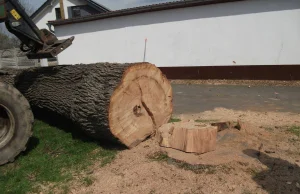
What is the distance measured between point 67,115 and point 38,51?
121cm

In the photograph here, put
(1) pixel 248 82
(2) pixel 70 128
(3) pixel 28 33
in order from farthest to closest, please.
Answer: (1) pixel 248 82
(2) pixel 70 128
(3) pixel 28 33

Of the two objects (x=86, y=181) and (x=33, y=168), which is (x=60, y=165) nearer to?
(x=33, y=168)

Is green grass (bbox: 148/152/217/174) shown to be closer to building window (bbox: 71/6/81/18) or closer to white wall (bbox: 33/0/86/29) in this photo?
building window (bbox: 71/6/81/18)

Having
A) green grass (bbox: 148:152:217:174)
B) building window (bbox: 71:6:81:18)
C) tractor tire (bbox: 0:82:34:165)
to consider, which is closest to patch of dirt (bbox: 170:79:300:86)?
green grass (bbox: 148:152:217:174)

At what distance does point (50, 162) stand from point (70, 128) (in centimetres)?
150

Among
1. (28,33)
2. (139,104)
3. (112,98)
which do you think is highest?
(28,33)

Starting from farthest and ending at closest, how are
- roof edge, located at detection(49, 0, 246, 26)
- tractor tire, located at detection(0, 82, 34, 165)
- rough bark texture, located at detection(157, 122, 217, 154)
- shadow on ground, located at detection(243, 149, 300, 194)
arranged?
roof edge, located at detection(49, 0, 246, 26) < tractor tire, located at detection(0, 82, 34, 165) < rough bark texture, located at detection(157, 122, 217, 154) < shadow on ground, located at detection(243, 149, 300, 194)

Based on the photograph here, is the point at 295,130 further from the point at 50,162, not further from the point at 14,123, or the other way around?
the point at 14,123

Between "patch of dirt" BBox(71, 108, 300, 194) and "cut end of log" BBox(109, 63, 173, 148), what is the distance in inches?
10.2

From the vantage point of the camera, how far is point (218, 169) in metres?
4.15

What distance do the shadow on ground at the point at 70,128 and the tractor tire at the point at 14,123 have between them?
679 millimetres

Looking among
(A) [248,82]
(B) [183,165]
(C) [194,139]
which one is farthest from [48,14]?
(B) [183,165]

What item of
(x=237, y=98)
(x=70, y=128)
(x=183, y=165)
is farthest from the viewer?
(x=237, y=98)

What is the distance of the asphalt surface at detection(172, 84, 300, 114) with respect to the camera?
8.52m
